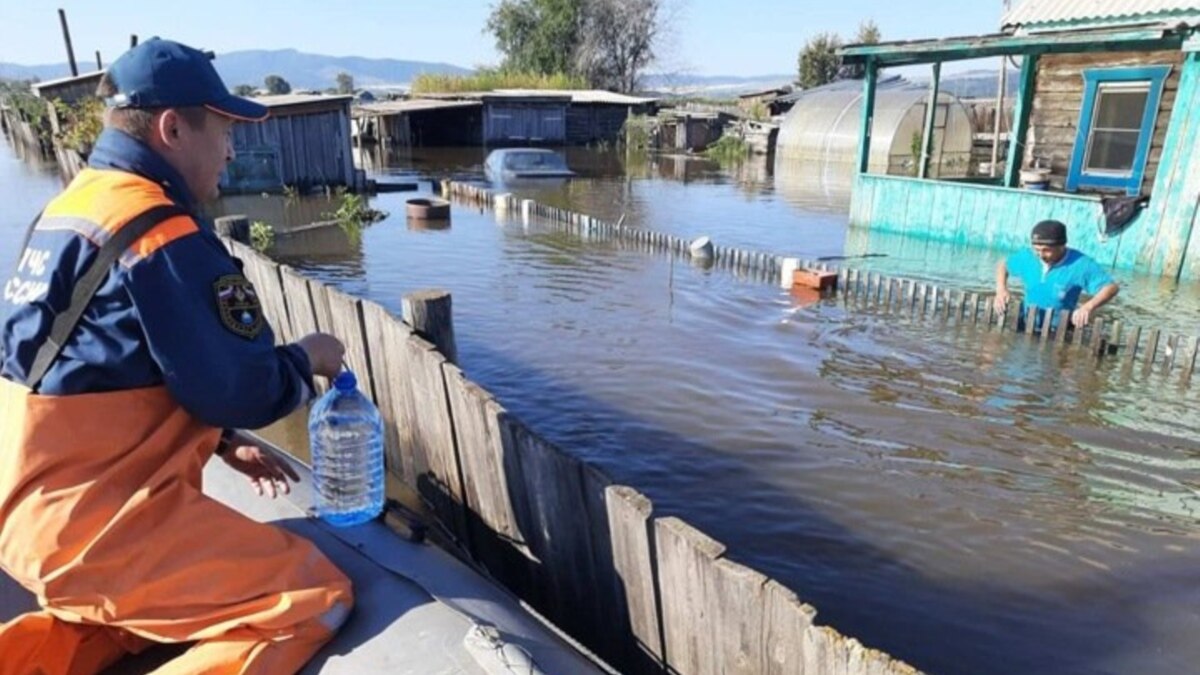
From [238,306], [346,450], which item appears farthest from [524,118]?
[238,306]

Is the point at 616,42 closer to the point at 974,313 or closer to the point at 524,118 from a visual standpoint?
the point at 524,118

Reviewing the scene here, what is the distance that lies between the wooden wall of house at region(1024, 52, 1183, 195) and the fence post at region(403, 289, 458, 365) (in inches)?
517

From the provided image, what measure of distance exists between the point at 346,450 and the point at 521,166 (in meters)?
23.0

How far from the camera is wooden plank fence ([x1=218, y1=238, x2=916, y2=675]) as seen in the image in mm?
2432

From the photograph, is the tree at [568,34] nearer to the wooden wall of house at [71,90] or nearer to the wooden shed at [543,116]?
the wooden shed at [543,116]

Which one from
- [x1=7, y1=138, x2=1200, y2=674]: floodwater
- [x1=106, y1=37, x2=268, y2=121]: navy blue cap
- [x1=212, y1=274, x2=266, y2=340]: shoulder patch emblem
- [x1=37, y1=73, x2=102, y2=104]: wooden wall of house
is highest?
[x1=37, y1=73, x2=102, y2=104]: wooden wall of house

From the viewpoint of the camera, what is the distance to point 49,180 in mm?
23609

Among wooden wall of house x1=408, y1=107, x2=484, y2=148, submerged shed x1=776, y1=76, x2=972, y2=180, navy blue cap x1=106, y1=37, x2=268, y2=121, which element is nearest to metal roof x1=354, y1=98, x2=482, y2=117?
wooden wall of house x1=408, y1=107, x2=484, y2=148

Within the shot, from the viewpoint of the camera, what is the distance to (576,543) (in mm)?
3318

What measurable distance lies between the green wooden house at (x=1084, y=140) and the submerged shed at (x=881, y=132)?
10.9 metres

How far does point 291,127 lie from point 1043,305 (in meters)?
19.2

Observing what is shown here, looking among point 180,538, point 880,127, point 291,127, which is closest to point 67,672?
point 180,538

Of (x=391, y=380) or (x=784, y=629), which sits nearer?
(x=784, y=629)

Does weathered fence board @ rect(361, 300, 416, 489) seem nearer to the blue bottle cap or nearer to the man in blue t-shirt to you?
the blue bottle cap
